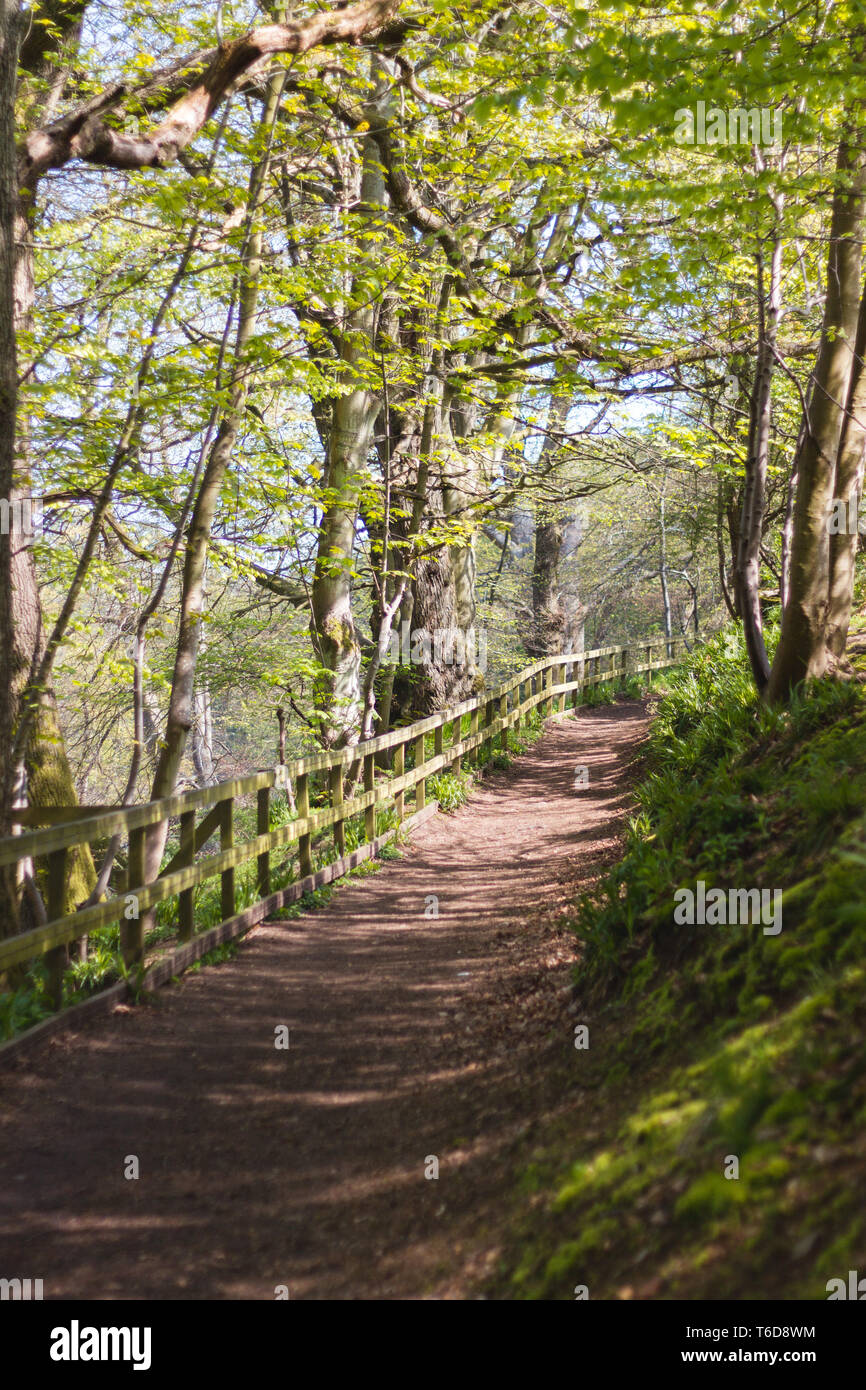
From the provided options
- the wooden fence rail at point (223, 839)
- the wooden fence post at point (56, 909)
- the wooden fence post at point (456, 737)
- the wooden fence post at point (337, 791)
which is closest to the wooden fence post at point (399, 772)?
the wooden fence rail at point (223, 839)

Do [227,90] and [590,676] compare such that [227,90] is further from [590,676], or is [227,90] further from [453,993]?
[590,676]

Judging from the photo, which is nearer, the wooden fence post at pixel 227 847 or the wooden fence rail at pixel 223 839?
the wooden fence rail at pixel 223 839

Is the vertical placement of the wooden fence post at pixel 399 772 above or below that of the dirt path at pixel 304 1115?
above

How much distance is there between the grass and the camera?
2281mm

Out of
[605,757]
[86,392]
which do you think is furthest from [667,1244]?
[605,757]

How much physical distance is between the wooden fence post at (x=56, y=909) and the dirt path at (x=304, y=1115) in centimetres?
28

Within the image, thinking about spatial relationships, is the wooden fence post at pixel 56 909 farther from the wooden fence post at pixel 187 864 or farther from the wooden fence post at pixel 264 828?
the wooden fence post at pixel 264 828

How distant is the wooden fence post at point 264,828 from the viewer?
7262 millimetres

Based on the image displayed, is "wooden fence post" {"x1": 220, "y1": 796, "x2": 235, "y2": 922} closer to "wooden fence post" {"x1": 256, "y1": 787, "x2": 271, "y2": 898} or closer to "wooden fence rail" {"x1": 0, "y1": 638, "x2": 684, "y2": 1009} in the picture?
"wooden fence rail" {"x1": 0, "y1": 638, "x2": 684, "y2": 1009}

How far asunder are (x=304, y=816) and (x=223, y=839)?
129cm

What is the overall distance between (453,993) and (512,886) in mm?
2406

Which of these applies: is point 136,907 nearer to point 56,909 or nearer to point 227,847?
point 56,909

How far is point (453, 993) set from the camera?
18.6ft

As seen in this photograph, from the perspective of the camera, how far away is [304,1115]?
14.2ft
